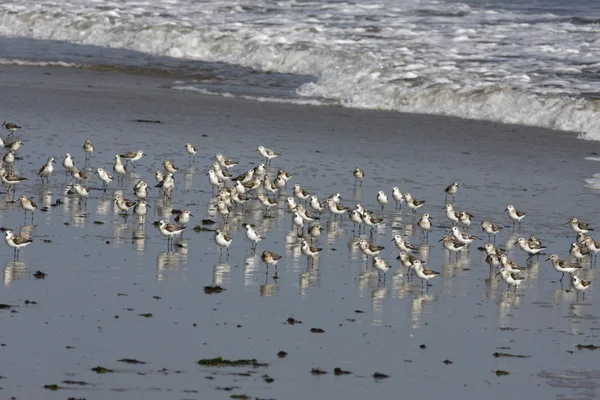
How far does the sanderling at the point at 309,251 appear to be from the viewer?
592 inches

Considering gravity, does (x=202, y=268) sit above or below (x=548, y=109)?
below

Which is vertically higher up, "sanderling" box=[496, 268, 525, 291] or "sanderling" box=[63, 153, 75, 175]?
"sanderling" box=[63, 153, 75, 175]

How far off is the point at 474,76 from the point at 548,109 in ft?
12.4

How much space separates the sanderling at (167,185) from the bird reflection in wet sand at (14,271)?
4786 millimetres

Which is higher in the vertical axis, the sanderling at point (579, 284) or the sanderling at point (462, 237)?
the sanderling at point (462, 237)

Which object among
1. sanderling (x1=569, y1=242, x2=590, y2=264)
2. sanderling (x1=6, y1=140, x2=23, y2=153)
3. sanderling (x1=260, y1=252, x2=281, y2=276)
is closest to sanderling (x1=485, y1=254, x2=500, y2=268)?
sanderling (x1=569, y1=242, x2=590, y2=264)

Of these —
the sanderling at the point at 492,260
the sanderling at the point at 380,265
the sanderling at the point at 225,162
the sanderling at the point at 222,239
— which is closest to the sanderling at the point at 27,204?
the sanderling at the point at 222,239

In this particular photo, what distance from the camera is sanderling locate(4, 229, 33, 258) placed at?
559 inches

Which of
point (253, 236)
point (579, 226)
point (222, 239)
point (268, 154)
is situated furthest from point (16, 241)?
point (268, 154)

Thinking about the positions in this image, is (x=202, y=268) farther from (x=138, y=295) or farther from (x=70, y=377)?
(x=70, y=377)

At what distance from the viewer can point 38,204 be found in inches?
692

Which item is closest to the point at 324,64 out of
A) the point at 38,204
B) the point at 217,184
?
the point at 217,184

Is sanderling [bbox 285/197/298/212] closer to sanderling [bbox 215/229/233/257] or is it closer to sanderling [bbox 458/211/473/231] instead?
sanderling [bbox 458/211/473/231]

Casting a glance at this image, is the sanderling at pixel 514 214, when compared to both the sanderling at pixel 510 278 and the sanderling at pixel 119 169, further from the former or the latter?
the sanderling at pixel 119 169
